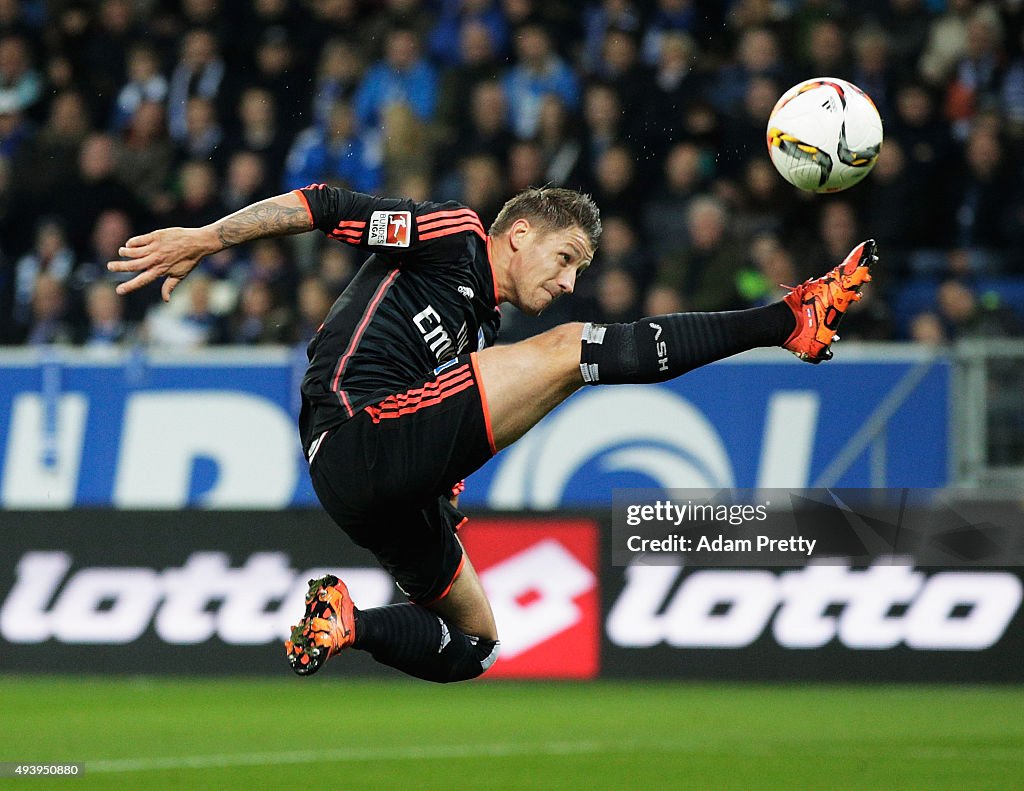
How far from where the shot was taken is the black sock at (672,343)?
202 inches

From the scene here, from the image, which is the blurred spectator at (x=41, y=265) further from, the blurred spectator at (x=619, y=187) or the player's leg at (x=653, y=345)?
the player's leg at (x=653, y=345)

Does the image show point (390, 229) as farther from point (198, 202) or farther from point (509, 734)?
point (198, 202)

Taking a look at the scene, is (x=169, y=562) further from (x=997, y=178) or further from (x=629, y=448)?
(x=997, y=178)

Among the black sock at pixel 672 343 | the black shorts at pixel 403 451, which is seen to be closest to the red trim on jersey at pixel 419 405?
the black shorts at pixel 403 451

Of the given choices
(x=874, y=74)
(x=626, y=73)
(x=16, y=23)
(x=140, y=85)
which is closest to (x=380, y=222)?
(x=626, y=73)

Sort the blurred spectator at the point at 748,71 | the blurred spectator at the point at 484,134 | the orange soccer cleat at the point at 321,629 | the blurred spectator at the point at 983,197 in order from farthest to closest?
1. the blurred spectator at the point at 484,134
2. the blurred spectator at the point at 748,71
3. the blurred spectator at the point at 983,197
4. the orange soccer cleat at the point at 321,629

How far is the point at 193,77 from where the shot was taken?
12.6m

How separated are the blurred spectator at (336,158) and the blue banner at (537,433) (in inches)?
72.2

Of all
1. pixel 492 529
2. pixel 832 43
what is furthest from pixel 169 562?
pixel 832 43

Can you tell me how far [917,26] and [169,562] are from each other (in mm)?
6087

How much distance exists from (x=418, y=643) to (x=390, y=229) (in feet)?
5.20

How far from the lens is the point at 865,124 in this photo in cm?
594

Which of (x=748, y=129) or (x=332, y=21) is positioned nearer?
(x=748, y=129)

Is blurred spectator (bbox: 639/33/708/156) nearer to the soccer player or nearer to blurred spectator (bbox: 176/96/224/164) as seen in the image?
blurred spectator (bbox: 176/96/224/164)
